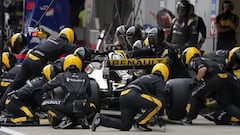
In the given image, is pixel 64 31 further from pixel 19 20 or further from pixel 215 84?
pixel 19 20

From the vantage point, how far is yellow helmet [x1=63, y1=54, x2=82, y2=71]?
1363 cm

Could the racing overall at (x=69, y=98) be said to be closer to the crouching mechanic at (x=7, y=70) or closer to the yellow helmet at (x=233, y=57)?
the crouching mechanic at (x=7, y=70)

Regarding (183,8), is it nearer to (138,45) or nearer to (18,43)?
(138,45)

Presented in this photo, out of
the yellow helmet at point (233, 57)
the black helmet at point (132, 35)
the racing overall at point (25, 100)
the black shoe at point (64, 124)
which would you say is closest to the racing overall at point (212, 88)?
the yellow helmet at point (233, 57)

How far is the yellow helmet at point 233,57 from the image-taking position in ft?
46.7

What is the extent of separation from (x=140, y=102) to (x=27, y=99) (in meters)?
2.21

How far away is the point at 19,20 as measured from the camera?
25.6 meters

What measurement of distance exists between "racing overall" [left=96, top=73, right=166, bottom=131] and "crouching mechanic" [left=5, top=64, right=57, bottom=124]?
1.45 m

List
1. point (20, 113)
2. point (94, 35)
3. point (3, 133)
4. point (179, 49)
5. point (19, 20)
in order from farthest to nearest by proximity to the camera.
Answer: point (19, 20)
point (94, 35)
point (179, 49)
point (20, 113)
point (3, 133)

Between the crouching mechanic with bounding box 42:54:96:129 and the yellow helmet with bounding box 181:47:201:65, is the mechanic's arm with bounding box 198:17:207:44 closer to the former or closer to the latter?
the yellow helmet with bounding box 181:47:201:65

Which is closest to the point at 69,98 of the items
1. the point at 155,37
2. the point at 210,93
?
the point at 155,37


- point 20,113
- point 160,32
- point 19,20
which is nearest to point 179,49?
point 160,32

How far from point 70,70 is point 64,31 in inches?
54.7

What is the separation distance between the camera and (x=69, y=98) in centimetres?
1352
